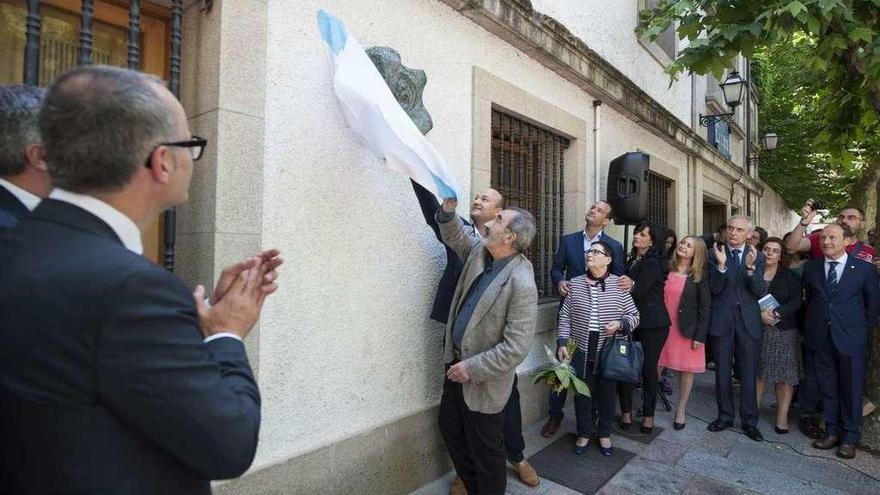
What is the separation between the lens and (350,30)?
10.1 ft

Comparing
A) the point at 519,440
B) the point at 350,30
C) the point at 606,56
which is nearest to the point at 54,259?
the point at 350,30

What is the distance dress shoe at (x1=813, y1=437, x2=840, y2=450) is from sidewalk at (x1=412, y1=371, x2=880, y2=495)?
5 cm

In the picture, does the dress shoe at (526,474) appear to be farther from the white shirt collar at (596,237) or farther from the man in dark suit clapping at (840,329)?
the man in dark suit clapping at (840,329)

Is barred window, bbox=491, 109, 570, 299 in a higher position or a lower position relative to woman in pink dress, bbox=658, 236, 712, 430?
higher

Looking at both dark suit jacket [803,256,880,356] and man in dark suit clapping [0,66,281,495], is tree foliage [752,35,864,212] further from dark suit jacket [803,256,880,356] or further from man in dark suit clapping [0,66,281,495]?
man in dark suit clapping [0,66,281,495]

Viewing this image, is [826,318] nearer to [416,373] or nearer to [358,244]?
[416,373]

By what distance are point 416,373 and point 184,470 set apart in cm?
255

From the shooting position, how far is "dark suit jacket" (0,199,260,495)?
931mm

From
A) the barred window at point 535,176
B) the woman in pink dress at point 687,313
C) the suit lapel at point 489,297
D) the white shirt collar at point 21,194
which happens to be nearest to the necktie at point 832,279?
the woman in pink dress at point 687,313

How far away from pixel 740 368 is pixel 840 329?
34.3 inches

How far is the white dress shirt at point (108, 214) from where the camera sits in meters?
1.02

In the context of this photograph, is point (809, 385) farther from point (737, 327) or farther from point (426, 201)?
point (426, 201)

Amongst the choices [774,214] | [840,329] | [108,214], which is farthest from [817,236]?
[774,214]

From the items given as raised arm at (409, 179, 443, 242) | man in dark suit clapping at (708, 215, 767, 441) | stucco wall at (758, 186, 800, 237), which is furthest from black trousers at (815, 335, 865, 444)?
stucco wall at (758, 186, 800, 237)
